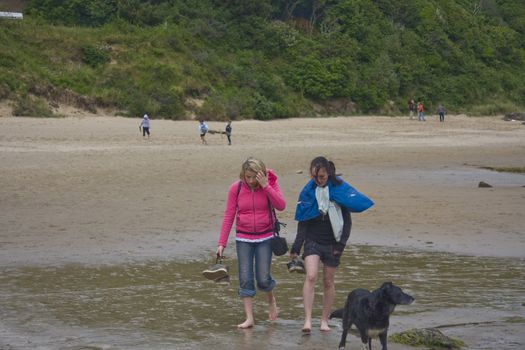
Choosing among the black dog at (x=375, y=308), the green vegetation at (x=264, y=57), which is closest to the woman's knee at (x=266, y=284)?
the black dog at (x=375, y=308)

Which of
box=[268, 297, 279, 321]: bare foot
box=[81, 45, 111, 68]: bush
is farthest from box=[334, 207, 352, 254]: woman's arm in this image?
box=[81, 45, 111, 68]: bush

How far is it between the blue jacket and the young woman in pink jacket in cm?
22

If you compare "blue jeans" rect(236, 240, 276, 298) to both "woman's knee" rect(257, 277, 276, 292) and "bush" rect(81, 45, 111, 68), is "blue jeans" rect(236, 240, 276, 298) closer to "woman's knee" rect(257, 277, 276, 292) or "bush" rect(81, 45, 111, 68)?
"woman's knee" rect(257, 277, 276, 292)

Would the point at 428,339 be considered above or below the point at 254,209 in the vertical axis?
below

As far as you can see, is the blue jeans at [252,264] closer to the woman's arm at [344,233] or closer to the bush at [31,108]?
the woman's arm at [344,233]

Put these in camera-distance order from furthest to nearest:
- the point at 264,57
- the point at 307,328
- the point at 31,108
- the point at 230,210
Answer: the point at 264,57, the point at 31,108, the point at 230,210, the point at 307,328

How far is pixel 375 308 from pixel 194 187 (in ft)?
39.5

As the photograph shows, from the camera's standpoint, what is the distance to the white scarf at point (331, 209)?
7855 mm

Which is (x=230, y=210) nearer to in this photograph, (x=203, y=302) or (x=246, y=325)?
(x=246, y=325)

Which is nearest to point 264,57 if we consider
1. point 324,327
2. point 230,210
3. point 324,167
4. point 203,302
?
point 203,302

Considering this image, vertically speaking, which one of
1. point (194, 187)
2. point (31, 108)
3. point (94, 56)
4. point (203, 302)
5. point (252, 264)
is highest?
point (94, 56)

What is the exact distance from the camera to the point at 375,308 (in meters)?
7.05

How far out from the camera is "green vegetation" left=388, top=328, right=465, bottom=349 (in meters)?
7.55

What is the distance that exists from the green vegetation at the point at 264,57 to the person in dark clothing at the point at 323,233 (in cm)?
3056
